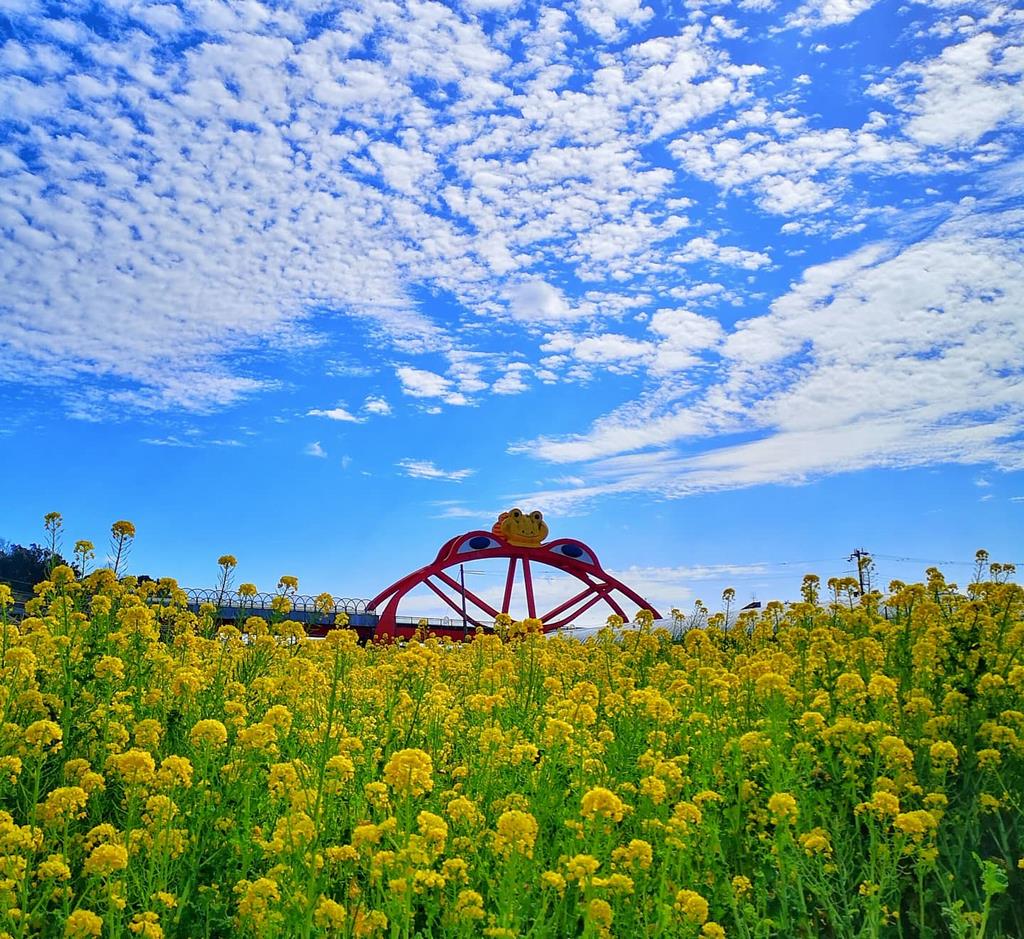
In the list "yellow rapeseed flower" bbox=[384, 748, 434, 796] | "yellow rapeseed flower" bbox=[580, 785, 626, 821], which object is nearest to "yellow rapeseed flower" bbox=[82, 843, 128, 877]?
"yellow rapeseed flower" bbox=[384, 748, 434, 796]

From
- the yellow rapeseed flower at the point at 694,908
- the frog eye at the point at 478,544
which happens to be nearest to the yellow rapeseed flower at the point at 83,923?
the yellow rapeseed flower at the point at 694,908

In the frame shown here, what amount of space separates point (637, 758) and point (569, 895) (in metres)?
1.71

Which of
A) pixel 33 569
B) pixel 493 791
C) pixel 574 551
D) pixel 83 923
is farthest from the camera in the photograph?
pixel 574 551

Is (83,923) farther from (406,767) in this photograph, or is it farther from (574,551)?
(574,551)

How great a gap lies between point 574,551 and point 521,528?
267 cm

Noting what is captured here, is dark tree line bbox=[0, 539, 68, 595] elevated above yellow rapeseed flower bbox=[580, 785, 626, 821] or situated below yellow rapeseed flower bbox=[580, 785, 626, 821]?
above

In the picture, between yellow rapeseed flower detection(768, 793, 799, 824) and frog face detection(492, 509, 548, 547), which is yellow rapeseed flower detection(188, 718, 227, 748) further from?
frog face detection(492, 509, 548, 547)

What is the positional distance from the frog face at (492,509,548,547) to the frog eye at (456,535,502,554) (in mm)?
368

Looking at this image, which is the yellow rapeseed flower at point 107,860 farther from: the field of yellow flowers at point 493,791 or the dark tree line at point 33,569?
the dark tree line at point 33,569

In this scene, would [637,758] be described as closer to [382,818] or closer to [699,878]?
[699,878]

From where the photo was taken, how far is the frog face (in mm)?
27781

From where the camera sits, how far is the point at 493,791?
4.68 m

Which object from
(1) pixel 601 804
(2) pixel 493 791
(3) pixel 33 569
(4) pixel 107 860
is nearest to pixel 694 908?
(1) pixel 601 804

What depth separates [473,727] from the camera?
5.87 m
